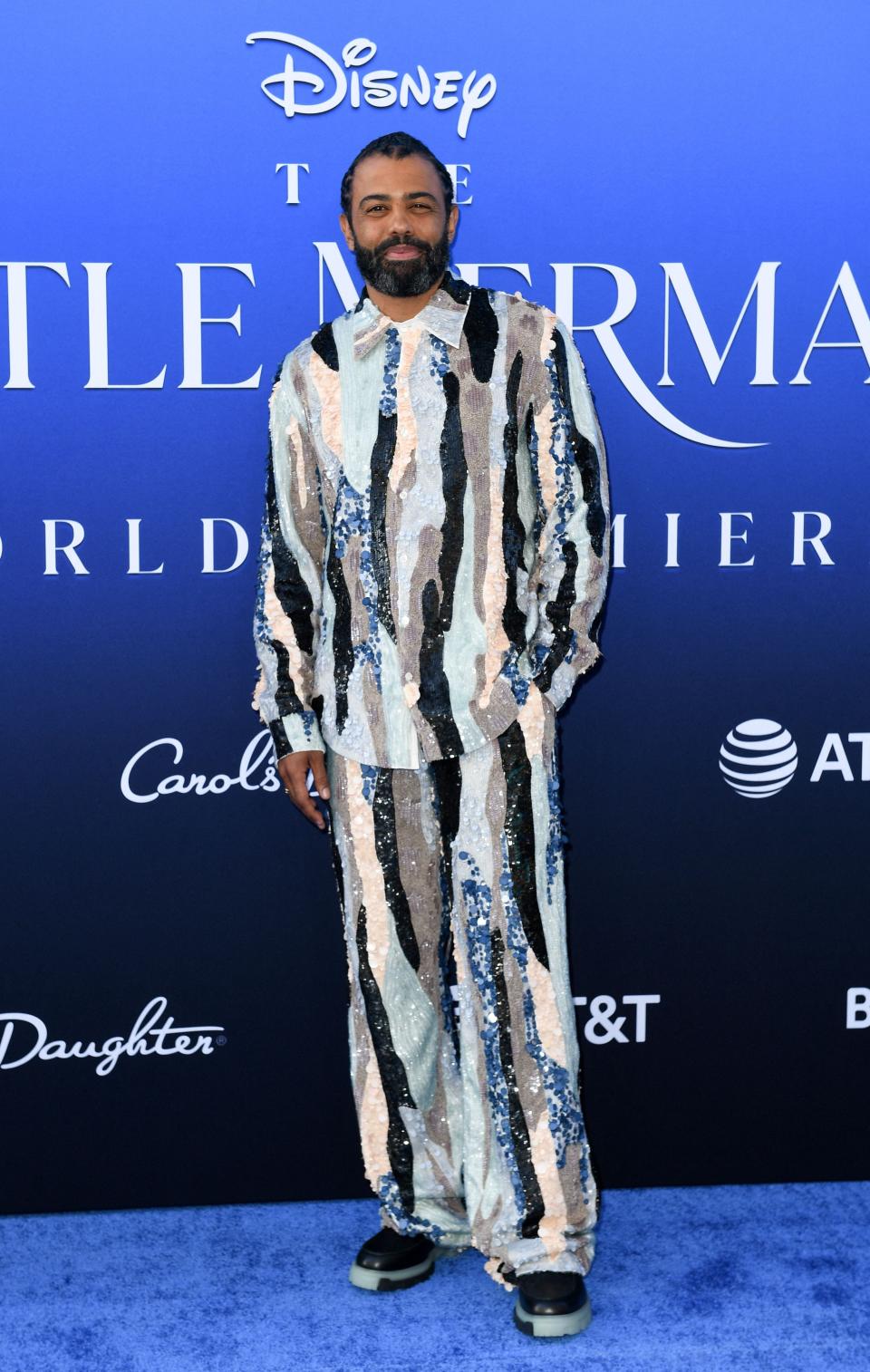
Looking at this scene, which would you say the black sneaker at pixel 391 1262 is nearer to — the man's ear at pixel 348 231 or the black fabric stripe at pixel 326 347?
the black fabric stripe at pixel 326 347

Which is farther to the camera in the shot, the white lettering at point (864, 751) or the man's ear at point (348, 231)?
the white lettering at point (864, 751)

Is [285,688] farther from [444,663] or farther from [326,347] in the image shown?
[326,347]

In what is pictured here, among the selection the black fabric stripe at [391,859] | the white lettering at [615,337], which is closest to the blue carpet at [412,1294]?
the black fabric stripe at [391,859]

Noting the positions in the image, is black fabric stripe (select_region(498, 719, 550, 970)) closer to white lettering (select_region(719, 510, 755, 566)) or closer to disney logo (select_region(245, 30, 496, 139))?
white lettering (select_region(719, 510, 755, 566))

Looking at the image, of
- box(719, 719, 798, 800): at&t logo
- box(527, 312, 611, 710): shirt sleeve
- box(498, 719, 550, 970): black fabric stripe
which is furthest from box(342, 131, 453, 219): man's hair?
box(719, 719, 798, 800): at&t logo

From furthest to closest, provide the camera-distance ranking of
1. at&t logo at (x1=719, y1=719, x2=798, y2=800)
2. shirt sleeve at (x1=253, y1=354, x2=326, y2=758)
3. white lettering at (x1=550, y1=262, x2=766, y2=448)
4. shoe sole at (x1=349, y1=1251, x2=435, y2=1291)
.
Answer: at&t logo at (x1=719, y1=719, x2=798, y2=800) → white lettering at (x1=550, y1=262, x2=766, y2=448) → shoe sole at (x1=349, y1=1251, x2=435, y2=1291) → shirt sleeve at (x1=253, y1=354, x2=326, y2=758)

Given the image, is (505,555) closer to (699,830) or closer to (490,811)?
(490,811)

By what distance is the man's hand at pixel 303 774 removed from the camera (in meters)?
2.16

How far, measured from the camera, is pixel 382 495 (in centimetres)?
206

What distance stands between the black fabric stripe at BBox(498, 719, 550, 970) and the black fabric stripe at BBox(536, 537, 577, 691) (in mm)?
75

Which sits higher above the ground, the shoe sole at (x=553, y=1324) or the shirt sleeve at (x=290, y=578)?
the shirt sleeve at (x=290, y=578)

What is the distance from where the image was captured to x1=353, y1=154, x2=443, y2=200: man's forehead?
202 centimetres

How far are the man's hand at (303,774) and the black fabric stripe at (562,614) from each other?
0.33 meters

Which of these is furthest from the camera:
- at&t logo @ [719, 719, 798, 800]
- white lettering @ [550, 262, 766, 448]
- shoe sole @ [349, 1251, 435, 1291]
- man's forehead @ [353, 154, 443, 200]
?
at&t logo @ [719, 719, 798, 800]
